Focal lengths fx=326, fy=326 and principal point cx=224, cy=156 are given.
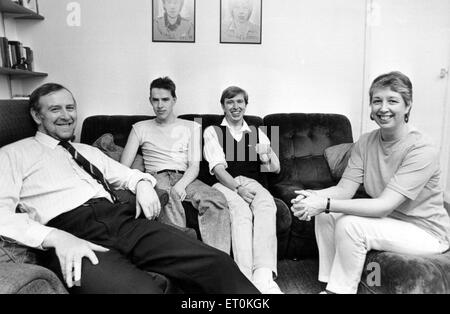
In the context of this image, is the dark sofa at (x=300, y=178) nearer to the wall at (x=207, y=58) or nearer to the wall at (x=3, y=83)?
the wall at (x=207, y=58)

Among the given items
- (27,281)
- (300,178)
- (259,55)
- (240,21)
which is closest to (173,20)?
(240,21)

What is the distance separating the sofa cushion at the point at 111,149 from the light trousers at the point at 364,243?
1371 millimetres

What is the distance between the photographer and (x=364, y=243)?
1371 millimetres

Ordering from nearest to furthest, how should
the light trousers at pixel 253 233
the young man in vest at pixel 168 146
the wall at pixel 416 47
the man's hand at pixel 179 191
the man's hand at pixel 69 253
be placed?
1. the man's hand at pixel 69 253
2. the light trousers at pixel 253 233
3. the man's hand at pixel 179 191
4. the young man in vest at pixel 168 146
5. the wall at pixel 416 47

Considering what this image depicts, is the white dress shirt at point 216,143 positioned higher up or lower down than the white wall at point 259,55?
lower down

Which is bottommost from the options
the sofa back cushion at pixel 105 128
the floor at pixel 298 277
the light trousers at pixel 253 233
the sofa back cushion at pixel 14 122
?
the floor at pixel 298 277

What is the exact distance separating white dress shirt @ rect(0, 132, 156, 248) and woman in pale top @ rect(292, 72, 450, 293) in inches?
37.9

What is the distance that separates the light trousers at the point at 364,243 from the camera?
1.32 m

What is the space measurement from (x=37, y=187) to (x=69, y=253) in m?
0.41

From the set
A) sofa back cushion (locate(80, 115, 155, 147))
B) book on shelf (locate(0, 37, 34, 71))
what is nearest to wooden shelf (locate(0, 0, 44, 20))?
book on shelf (locate(0, 37, 34, 71))

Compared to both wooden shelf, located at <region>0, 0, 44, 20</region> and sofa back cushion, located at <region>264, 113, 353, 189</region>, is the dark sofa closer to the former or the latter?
sofa back cushion, located at <region>264, 113, 353, 189</region>

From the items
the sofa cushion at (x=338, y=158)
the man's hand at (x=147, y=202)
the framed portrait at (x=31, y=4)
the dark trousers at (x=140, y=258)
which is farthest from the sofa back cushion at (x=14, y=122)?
the sofa cushion at (x=338, y=158)

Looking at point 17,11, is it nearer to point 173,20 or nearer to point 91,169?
point 173,20

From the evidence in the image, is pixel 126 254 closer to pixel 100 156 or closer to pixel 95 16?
pixel 100 156
